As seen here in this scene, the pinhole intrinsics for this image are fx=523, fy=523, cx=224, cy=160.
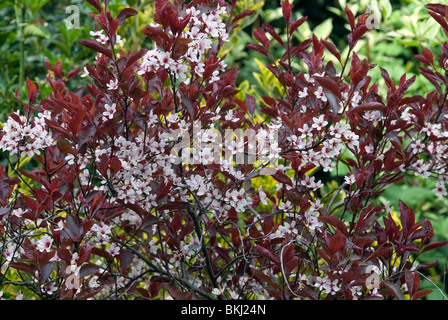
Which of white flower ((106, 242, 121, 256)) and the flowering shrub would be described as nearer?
the flowering shrub

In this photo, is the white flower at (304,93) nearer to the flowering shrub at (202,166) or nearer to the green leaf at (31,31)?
the flowering shrub at (202,166)

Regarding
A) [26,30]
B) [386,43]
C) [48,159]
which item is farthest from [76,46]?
[386,43]

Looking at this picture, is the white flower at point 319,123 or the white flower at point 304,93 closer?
the white flower at point 319,123

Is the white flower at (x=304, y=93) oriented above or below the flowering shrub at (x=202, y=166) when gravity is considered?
above

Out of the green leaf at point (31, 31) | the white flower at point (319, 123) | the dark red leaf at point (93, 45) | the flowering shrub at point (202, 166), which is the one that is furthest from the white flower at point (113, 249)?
the green leaf at point (31, 31)

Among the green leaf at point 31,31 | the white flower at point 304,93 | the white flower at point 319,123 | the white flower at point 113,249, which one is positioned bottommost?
the white flower at point 113,249

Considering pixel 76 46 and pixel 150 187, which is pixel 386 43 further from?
pixel 150 187

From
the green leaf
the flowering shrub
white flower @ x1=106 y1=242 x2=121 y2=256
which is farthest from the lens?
the green leaf

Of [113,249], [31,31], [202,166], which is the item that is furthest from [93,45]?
[31,31]

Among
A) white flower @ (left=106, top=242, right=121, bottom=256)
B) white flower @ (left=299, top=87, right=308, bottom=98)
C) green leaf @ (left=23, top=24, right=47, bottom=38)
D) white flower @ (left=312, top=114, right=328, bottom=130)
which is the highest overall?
green leaf @ (left=23, top=24, right=47, bottom=38)

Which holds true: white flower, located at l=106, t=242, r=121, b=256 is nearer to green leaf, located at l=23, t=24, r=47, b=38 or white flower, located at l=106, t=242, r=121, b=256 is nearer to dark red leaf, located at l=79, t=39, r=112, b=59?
dark red leaf, located at l=79, t=39, r=112, b=59

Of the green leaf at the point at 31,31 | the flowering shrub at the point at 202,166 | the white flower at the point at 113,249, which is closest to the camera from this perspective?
the flowering shrub at the point at 202,166

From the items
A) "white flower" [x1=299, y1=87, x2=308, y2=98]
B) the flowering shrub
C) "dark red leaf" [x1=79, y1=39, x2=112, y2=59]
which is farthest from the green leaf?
"white flower" [x1=299, y1=87, x2=308, y2=98]

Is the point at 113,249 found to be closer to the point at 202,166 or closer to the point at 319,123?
the point at 202,166
